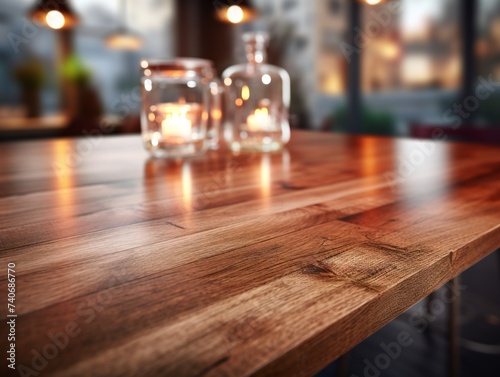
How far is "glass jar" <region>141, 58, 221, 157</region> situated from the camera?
101cm

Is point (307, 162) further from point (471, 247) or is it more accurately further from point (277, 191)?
point (471, 247)

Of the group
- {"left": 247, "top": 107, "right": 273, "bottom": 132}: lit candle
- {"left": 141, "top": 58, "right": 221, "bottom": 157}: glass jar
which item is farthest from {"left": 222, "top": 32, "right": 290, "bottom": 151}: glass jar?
{"left": 141, "top": 58, "right": 221, "bottom": 157}: glass jar

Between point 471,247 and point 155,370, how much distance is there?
34cm

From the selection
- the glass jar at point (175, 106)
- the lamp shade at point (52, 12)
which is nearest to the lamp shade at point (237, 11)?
the lamp shade at point (52, 12)

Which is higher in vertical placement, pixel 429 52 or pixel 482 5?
pixel 482 5

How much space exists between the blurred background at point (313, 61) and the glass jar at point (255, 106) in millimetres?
2680

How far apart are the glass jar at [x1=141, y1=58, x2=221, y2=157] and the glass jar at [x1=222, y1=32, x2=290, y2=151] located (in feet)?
0.36

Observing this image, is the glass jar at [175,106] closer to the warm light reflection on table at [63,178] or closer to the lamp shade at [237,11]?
the warm light reflection on table at [63,178]

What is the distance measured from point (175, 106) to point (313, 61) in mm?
4423

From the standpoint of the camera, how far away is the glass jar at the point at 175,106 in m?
1.01

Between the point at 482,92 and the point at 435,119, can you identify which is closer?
the point at 482,92

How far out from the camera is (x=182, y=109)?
1013mm

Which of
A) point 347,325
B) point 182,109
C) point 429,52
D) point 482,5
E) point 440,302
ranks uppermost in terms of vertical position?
point 482,5

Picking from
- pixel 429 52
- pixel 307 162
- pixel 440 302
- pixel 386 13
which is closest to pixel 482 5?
pixel 429 52
